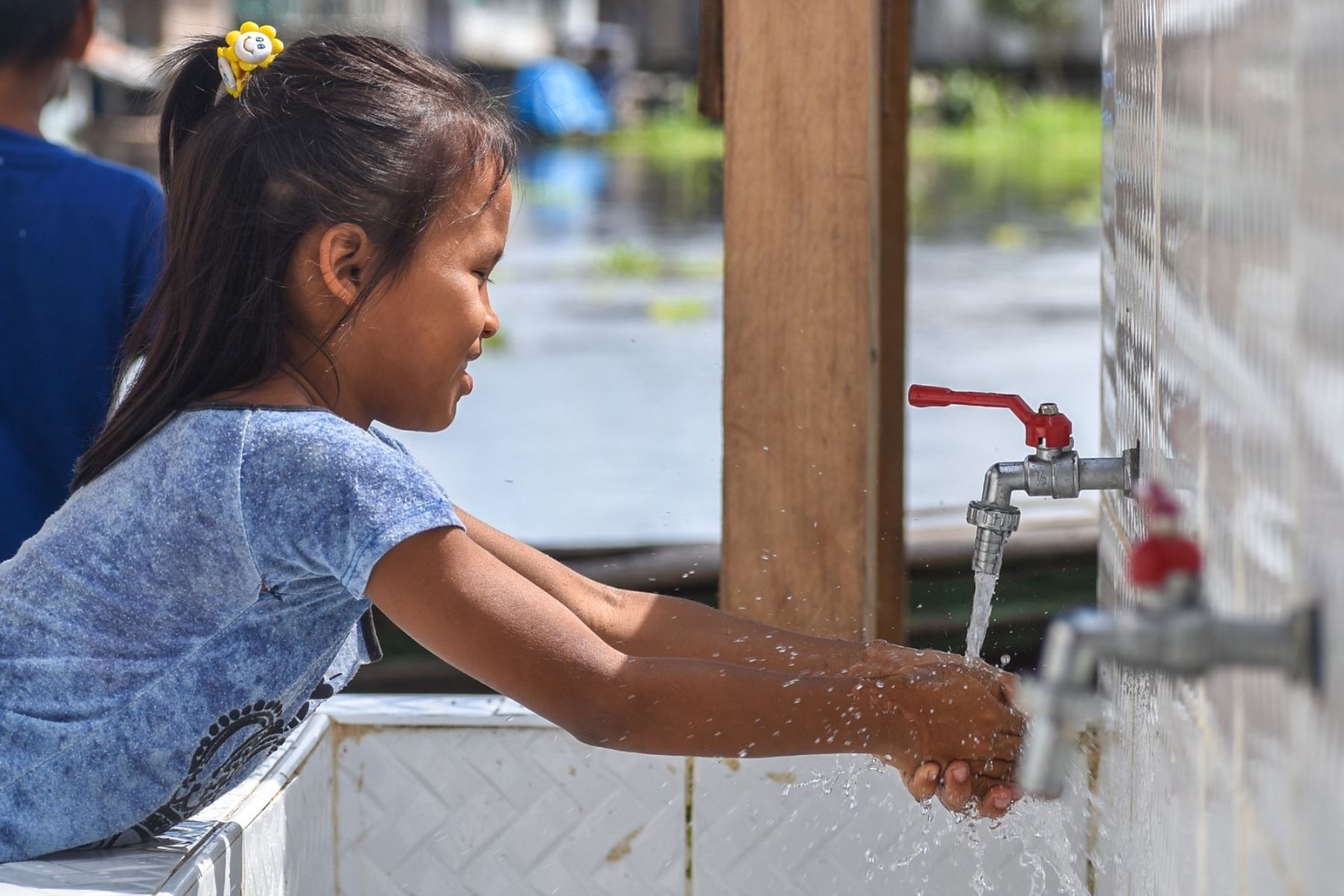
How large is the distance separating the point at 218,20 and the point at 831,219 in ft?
77.9

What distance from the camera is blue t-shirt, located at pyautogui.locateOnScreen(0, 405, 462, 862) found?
4.29 feet

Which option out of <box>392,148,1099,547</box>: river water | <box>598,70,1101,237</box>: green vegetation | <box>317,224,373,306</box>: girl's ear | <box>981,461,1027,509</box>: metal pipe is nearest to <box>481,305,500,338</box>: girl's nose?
<box>317,224,373,306</box>: girl's ear

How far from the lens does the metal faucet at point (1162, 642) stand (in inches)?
25.9

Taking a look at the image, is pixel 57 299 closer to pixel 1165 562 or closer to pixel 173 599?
pixel 173 599

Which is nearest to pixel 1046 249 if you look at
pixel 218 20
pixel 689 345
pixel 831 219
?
pixel 689 345

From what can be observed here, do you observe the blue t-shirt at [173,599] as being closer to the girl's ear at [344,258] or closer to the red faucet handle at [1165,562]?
the girl's ear at [344,258]

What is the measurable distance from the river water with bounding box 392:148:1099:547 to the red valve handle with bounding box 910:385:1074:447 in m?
1.26

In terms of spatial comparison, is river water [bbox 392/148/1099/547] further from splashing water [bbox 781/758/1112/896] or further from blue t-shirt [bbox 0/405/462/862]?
blue t-shirt [bbox 0/405/462/862]

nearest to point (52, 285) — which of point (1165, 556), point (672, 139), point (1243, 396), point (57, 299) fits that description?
point (57, 299)

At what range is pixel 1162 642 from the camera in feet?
2.16

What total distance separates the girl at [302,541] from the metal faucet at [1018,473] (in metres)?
0.12

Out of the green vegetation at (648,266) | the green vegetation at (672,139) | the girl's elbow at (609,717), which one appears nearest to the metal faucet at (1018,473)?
the girl's elbow at (609,717)

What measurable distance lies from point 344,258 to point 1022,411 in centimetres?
61

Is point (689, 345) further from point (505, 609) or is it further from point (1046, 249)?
point (505, 609)
